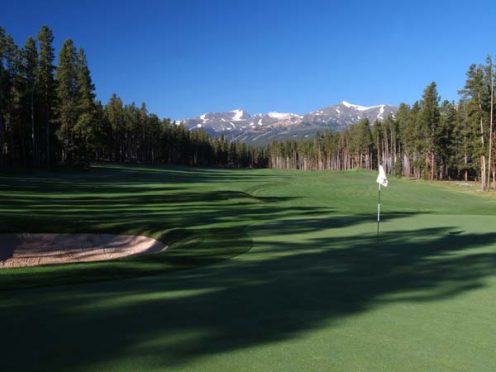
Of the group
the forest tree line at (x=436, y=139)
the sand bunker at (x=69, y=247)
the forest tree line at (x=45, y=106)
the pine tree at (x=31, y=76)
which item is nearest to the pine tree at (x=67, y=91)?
the forest tree line at (x=45, y=106)

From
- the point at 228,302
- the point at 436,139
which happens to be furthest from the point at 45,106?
the point at 436,139

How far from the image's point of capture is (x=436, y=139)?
8244 cm

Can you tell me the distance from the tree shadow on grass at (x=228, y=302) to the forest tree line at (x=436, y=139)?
46612mm

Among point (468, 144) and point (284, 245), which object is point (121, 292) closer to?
point (284, 245)

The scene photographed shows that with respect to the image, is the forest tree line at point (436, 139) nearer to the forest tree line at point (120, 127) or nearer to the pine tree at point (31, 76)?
the forest tree line at point (120, 127)

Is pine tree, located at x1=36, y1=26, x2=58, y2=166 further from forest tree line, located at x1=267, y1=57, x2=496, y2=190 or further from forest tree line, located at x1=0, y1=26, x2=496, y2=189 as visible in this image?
forest tree line, located at x1=267, y1=57, x2=496, y2=190

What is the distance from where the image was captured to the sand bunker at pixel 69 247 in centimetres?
1585

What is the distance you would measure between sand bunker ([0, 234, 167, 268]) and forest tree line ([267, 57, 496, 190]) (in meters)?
46.1

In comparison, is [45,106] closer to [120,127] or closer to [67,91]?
[67,91]

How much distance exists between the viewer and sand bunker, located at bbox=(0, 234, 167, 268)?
624 inches

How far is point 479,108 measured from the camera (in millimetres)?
56844

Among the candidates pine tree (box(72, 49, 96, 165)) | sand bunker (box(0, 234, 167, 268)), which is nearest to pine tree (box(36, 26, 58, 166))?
pine tree (box(72, 49, 96, 165))

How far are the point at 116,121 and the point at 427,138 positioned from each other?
7247 centimetres

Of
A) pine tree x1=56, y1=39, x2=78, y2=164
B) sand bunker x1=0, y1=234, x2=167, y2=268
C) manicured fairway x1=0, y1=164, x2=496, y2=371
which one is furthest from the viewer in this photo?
pine tree x1=56, y1=39, x2=78, y2=164
